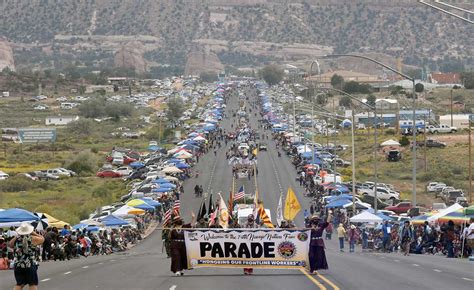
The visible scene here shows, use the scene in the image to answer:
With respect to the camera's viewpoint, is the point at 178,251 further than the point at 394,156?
No

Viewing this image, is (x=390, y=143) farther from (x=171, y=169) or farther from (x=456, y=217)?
(x=456, y=217)

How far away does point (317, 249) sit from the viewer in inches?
1129

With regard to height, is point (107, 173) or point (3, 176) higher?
point (3, 176)

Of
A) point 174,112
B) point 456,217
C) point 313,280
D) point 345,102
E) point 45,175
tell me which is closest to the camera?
point 313,280

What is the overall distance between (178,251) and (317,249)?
10.7ft

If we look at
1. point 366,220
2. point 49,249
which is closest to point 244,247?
point 49,249

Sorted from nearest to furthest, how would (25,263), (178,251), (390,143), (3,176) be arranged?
(25,263) → (178,251) → (3,176) → (390,143)

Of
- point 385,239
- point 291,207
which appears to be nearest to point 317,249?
point 291,207

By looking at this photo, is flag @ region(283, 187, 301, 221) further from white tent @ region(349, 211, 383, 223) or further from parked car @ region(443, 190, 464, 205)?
parked car @ region(443, 190, 464, 205)

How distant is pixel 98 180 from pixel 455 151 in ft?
95.7

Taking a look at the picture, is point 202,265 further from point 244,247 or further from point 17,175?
point 17,175

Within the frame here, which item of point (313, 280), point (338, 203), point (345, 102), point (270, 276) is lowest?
point (338, 203)

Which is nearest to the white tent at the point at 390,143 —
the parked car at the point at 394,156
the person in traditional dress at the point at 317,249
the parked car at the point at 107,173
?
the parked car at the point at 394,156

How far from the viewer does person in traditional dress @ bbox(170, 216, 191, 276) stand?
94.4ft
